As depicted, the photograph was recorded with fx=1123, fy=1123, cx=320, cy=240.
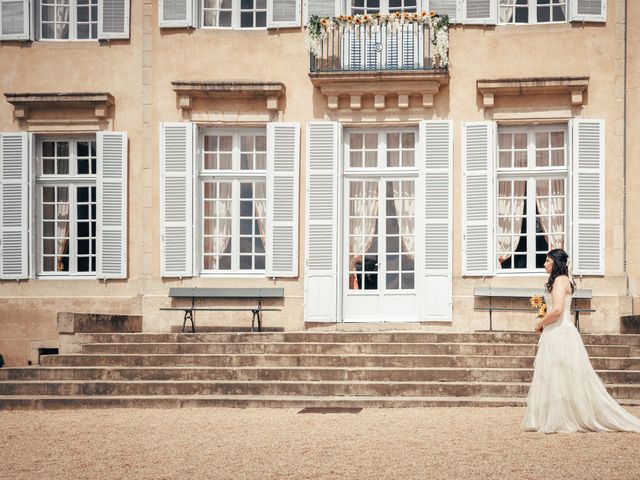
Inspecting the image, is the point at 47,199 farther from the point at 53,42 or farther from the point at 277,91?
the point at 277,91

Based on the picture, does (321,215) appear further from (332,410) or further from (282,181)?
(332,410)

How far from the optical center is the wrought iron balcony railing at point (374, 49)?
14.4m

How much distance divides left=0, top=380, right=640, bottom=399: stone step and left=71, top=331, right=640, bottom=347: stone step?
49.9 inches

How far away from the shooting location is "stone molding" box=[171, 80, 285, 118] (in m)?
14.5

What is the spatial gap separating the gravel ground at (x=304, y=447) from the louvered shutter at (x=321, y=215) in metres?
3.86

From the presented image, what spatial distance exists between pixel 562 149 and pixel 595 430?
251 inches

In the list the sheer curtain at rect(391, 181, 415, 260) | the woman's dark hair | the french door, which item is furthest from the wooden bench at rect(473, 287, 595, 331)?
the woman's dark hair

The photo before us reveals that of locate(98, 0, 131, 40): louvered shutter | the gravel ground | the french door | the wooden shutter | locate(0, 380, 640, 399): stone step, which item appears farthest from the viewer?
locate(98, 0, 131, 40): louvered shutter

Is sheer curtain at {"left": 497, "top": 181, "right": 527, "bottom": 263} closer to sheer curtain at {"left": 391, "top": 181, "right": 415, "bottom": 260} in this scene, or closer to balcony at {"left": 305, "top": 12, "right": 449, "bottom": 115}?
sheer curtain at {"left": 391, "top": 181, "right": 415, "bottom": 260}

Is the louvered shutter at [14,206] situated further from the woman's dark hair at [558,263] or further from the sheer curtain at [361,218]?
the woman's dark hair at [558,263]

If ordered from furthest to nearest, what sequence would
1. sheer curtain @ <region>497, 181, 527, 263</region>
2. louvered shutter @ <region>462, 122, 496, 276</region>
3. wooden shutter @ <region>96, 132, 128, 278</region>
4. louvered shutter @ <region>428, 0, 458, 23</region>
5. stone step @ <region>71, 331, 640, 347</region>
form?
wooden shutter @ <region>96, 132, 128, 278</region> < sheer curtain @ <region>497, 181, 527, 263</region> < louvered shutter @ <region>428, 0, 458, 23</region> < louvered shutter @ <region>462, 122, 496, 276</region> < stone step @ <region>71, 331, 640, 347</region>

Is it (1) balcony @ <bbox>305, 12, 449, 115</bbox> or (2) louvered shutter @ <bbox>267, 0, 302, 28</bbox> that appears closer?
(1) balcony @ <bbox>305, 12, 449, 115</bbox>

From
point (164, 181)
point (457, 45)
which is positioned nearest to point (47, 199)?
point (164, 181)

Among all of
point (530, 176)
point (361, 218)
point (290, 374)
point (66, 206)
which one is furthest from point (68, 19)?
point (530, 176)
